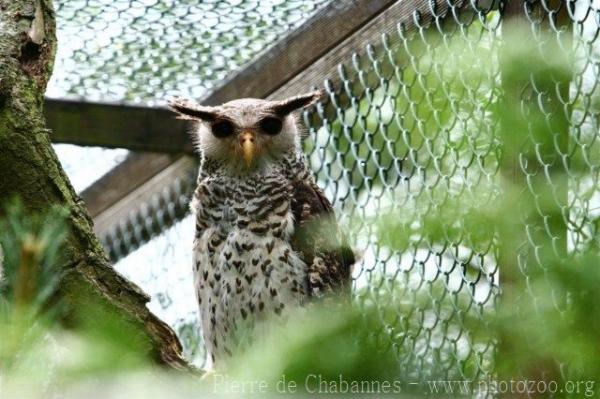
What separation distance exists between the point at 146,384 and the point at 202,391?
7 centimetres

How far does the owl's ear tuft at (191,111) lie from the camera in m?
3.48

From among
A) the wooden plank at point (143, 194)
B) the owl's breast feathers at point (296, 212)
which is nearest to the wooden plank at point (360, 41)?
the owl's breast feathers at point (296, 212)

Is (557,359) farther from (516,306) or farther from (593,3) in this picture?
(593,3)

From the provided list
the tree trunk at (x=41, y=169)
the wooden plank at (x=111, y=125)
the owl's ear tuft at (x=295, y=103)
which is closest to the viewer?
the tree trunk at (x=41, y=169)

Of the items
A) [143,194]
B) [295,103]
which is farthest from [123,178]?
[295,103]

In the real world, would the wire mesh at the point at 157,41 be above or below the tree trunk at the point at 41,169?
above

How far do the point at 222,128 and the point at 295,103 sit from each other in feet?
0.91

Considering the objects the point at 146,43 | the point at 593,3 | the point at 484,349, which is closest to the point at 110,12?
the point at 146,43

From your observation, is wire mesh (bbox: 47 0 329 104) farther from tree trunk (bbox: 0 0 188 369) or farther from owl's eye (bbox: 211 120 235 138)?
tree trunk (bbox: 0 0 188 369)

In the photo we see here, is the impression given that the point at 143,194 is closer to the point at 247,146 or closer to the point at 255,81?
the point at 255,81

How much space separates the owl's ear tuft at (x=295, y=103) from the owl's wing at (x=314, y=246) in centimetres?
27

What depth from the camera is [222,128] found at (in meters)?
3.50

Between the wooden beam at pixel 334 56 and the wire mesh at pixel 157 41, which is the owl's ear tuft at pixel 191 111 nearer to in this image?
the wire mesh at pixel 157 41

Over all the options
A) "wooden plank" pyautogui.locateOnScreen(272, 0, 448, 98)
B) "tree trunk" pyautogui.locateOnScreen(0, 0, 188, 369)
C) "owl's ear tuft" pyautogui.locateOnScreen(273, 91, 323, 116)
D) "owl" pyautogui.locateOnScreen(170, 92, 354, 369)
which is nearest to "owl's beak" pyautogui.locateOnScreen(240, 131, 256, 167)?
"owl" pyautogui.locateOnScreen(170, 92, 354, 369)
